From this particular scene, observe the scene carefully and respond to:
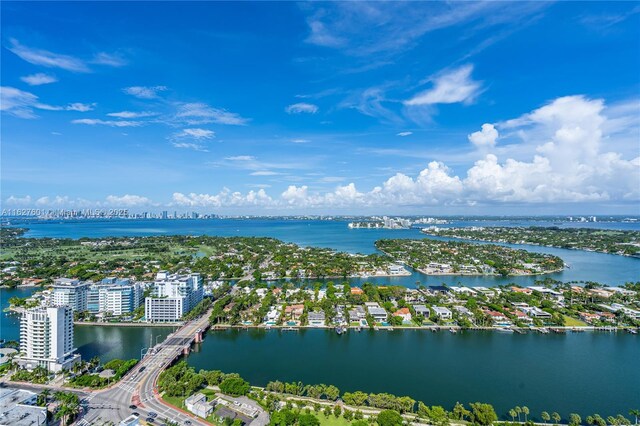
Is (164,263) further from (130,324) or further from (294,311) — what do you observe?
(294,311)

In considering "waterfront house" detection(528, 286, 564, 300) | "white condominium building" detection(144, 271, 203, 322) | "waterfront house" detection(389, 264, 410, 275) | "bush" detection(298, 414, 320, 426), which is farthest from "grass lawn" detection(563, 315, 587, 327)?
"white condominium building" detection(144, 271, 203, 322)

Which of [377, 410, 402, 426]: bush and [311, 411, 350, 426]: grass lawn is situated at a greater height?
[377, 410, 402, 426]: bush

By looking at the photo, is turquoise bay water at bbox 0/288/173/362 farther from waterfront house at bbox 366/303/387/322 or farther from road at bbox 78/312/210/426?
waterfront house at bbox 366/303/387/322

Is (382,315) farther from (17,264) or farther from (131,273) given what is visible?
(17,264)

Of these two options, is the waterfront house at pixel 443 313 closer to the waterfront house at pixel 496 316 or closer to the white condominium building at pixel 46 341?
the waterfront house at pixel 496 316

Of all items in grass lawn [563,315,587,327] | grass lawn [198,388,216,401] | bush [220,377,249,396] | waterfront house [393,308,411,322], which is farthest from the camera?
waterfront house [393,308,411,322]

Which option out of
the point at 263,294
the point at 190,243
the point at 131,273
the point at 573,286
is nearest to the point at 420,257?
the point at 573,286

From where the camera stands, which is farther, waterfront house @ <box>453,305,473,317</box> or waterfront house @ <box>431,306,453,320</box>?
waterfront house @ <box>453,305,473,317</box>

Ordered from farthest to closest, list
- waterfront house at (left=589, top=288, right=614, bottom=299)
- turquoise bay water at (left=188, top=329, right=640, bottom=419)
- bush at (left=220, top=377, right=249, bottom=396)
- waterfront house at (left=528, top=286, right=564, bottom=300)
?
1. waterfront house at (left=528, top=286, right=564, bottom=300)
2. waterfront house at (left=589, top=288, right=614, bottom=299)
3. turquoise bay water at (left=188, top=329, right=640, bottom=419)
4. bush at (left=220, top=377, right=249, bottom=396)

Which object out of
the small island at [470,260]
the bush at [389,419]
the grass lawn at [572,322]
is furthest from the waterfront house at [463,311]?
the small island at [470,260]
